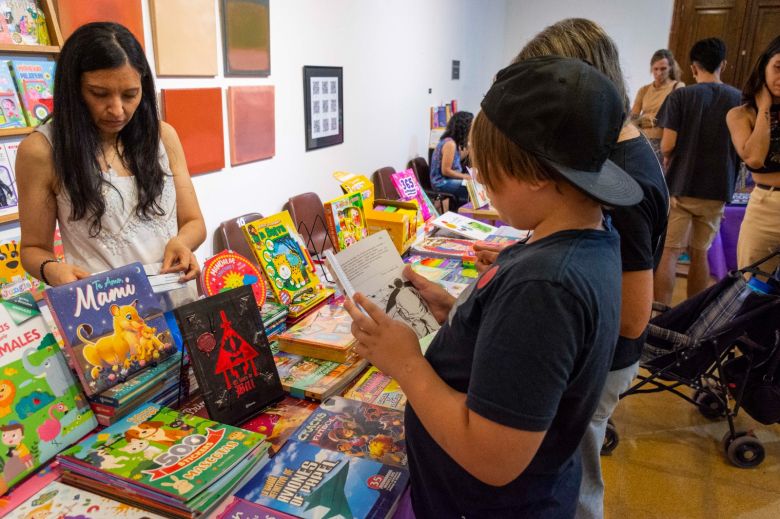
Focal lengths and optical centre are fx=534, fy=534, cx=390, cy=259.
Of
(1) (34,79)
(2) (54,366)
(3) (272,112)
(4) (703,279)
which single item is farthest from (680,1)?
(2) (54,366)

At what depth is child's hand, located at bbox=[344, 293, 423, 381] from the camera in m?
0.79

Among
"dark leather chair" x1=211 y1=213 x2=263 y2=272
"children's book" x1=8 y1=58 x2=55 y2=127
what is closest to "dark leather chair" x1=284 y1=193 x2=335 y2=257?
"dark leather chair" x1=211 y1=213 x2=263 y2=272

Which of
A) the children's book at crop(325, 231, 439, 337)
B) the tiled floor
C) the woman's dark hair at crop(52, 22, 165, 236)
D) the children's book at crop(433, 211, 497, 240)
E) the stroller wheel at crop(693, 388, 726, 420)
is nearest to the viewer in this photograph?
the children's book at crop(325, 231, 439, 337)

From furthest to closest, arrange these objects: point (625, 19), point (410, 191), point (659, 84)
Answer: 1. point (625, 19)
2. point (659, 84)
3. point (410, 191)

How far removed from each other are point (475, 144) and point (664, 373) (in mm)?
2099

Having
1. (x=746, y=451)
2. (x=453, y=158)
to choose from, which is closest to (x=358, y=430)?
(x=746, y=451)

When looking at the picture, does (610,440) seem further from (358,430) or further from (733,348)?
(358,430)

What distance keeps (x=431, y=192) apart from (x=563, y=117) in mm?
4198

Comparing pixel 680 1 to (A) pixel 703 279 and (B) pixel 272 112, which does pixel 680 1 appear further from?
(B) pixel 272 112

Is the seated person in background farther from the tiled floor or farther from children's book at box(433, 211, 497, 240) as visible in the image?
the tiled floor

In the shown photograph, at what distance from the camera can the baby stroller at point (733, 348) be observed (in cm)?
223

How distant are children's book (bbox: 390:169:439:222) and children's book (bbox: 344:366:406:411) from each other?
162 cm

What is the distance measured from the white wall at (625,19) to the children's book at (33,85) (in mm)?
5726

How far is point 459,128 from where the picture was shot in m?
4.79
